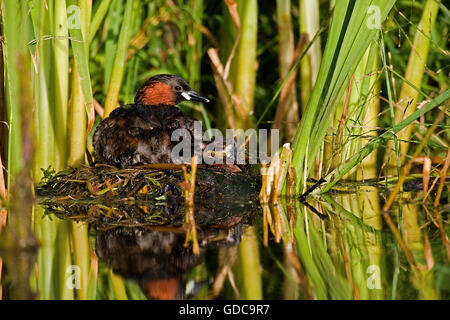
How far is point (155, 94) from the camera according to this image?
4.66 m

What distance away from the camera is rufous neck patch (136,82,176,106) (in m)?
4.65

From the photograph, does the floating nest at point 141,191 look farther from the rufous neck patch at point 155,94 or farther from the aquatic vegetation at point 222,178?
the rufous neck patch at point 155,94

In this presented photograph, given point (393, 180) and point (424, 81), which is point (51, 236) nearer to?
point (393, 180)

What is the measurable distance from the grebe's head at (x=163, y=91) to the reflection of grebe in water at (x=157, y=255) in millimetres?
1637

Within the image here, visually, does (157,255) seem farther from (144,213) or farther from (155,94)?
(155,94)

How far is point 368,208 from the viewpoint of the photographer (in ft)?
11.8

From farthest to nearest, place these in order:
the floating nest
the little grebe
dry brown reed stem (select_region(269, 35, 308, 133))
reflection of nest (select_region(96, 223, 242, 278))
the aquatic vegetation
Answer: dry brown reed stem (select_region(269, 35, 308, 133)) < the little grebe < the floating nest < reflection of nest (select_region(96, 223, 242, 278)) < the aquatic vegetation

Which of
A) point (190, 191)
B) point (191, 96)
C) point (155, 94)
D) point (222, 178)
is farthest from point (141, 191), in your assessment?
point (191, 96)

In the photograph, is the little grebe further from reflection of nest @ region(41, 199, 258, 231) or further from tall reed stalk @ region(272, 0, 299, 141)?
tall reed stalk @ region(272, 0, 299, 141)

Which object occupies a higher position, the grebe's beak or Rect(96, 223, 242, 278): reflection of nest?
the grebe's beak

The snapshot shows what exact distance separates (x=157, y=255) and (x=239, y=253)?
0.31 metres

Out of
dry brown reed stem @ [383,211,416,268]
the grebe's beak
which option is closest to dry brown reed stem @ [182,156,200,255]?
dry brown reed stem @ [383,211,416,268]

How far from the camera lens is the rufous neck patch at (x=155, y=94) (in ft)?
15.3
